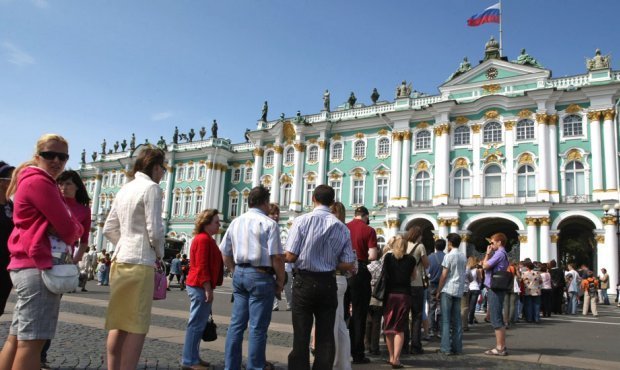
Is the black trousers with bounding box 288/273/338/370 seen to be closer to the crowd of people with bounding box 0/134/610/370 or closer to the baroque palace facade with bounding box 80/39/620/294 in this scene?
the crowd of people with bounding box 0/134/610/370

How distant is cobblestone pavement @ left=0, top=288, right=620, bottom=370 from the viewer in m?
6.09

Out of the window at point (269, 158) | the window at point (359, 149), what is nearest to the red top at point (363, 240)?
the window at point (359, 149)

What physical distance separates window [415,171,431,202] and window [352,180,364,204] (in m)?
4.58

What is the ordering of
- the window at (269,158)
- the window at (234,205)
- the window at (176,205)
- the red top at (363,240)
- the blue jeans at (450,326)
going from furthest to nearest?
the window at (176,205), the window at (234,205), the window at (269,158), the blue jeans at (450,326), the red top at (363,240)

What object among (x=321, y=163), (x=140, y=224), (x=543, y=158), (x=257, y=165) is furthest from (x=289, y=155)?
(x=140, y=224)

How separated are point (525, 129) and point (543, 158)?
242 centimetres

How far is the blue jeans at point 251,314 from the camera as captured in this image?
199 inches

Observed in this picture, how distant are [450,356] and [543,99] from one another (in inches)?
1043

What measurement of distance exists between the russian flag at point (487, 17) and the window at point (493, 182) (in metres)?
9.92

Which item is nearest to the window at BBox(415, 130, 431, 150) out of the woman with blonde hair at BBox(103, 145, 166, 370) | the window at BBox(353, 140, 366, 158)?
the window at BBox(353, 140, 366, 158)

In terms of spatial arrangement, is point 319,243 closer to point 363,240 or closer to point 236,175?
point 363,240

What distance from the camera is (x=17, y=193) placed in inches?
149

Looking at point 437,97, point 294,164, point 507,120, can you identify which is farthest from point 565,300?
point 294,164

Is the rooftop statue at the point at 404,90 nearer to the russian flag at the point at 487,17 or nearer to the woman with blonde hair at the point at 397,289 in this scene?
the russian flag at the point at 487,17
